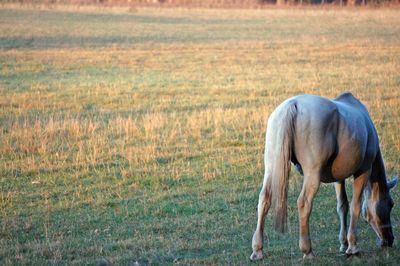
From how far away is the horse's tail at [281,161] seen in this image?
6.67 m

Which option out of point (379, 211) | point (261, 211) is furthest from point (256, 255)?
point (379, 211)

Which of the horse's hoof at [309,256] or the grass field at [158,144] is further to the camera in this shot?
the grass field at [158,144]

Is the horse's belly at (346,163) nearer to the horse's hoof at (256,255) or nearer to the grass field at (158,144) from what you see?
the grass field at (158,144)

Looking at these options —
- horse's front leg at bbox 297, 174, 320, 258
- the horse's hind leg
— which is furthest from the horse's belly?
the horse's hind leg

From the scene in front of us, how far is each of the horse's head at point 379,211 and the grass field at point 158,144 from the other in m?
0.23

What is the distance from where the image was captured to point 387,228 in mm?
7320

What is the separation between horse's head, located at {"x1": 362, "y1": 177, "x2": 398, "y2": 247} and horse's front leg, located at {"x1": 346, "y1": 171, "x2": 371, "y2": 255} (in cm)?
25

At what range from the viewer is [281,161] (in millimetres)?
6676

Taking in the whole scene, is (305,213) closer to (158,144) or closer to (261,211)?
(261,211)

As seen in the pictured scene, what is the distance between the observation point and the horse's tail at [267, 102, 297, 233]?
6.67 m

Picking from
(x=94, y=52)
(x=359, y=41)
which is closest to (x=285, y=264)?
(x=94, y=52)

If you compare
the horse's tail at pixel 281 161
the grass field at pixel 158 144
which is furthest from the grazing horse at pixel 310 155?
the grass field at pixel 158 144

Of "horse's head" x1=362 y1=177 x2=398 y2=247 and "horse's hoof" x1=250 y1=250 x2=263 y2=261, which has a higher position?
"horse's head" x1=362 y1=177 x2=398 y2=247

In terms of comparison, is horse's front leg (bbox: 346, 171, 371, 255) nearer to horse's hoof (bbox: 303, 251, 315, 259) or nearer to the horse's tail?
Answer: horse's hoof (bbox: 303, 251, 315, 259)
